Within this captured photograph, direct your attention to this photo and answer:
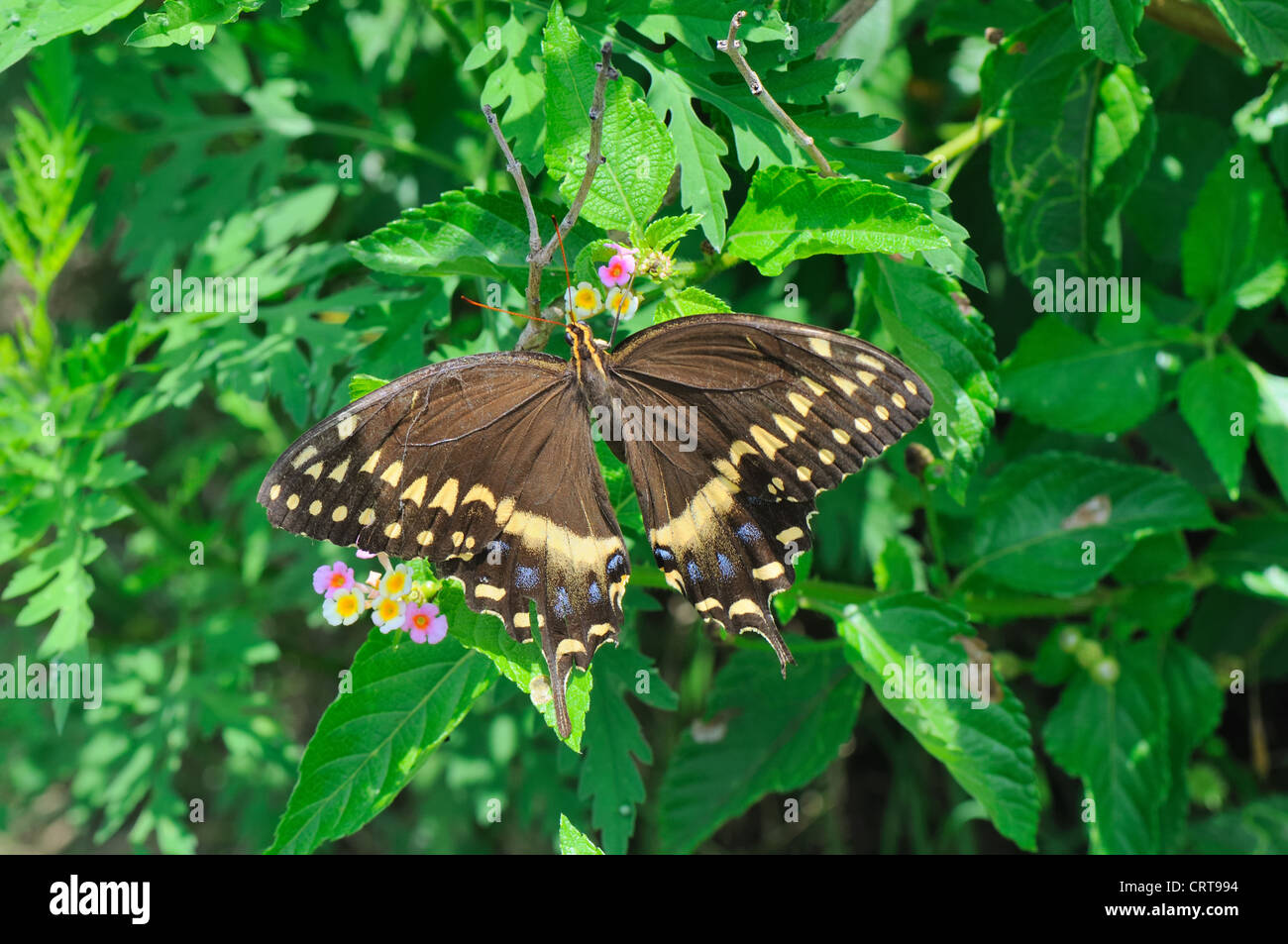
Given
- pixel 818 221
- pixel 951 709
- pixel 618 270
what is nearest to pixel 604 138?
pixel 618 270

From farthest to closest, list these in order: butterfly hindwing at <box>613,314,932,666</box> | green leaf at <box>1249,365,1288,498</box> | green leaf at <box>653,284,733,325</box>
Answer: green leaf at <box>1249,365,1288,498</box> < green leaf at <box>653,284,733,325</box> < butterfly hindwing at <box>613,314,932,666</box>

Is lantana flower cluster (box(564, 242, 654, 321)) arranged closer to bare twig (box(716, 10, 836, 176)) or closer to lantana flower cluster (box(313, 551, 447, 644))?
bare twig (box(716, 10, 836, 176))

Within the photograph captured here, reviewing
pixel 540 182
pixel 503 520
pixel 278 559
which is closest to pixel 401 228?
pixel 503 520

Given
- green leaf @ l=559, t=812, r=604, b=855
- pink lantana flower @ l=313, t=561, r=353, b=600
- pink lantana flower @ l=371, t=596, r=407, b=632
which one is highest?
pink lantana flower @ l=313, t=561, r=353, b=600

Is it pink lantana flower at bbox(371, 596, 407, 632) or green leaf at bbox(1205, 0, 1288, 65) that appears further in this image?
green leaf at bbox(1205, 0, 1288, 65)

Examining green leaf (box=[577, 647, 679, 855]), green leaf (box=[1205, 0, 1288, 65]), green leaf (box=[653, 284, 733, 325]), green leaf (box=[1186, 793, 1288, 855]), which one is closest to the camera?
green leaf (box=[653, 284, 733, 325])

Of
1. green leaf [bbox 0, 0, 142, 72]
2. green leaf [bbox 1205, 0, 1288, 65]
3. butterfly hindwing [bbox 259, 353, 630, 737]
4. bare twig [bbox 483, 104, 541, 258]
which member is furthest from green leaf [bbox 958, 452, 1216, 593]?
green leaf [bbox 0, 0, 142, 72]
